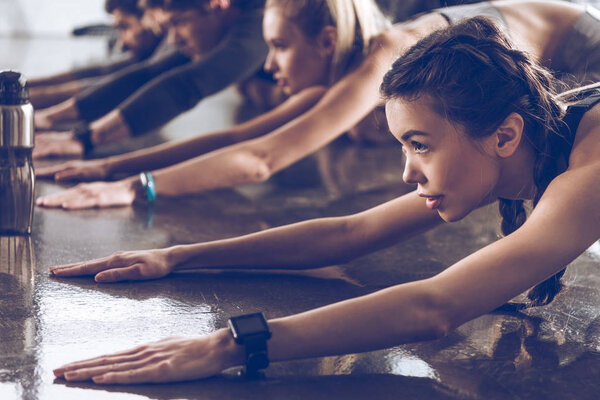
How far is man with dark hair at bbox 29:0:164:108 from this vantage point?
12.6 ft

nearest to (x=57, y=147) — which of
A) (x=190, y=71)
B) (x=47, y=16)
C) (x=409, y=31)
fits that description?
(x=190, y=71)

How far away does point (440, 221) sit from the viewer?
1.65m

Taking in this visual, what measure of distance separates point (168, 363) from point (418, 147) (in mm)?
557

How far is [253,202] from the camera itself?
93.7 inches

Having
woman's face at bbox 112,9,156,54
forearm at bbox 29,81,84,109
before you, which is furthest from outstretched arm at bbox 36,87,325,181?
woman's face at bbox 112,9,156,54

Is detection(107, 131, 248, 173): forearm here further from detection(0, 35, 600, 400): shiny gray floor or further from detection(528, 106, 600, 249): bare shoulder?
detection(528, 106, 600, 249): bare shoulder

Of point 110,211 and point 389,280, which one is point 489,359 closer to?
point 389,280

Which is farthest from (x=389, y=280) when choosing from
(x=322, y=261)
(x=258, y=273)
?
(x=258, y=273)

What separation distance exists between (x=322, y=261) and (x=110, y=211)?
2.53 ft

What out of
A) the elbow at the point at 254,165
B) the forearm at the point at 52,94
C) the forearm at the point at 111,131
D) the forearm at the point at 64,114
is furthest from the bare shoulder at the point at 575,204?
the forearm at the point at 52,94

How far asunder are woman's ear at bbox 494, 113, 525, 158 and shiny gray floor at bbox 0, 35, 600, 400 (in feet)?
1.10

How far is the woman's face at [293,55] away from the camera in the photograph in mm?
2422

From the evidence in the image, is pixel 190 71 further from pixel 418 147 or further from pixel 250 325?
pixel 250 325

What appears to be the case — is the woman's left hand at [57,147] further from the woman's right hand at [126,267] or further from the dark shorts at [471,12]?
the dark shorts at [471,12]
